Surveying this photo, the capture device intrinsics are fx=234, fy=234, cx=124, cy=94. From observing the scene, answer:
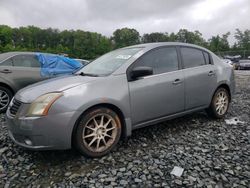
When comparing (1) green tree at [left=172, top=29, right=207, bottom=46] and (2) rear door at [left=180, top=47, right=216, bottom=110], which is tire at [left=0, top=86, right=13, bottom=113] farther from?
(1) green tree at [left=172, top=29, right=207, bottom=46]

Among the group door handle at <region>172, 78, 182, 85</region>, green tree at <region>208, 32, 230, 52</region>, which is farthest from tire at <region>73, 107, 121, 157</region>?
green tree at <region>208, 32, 230, 52</region>

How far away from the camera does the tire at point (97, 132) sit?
115 inches

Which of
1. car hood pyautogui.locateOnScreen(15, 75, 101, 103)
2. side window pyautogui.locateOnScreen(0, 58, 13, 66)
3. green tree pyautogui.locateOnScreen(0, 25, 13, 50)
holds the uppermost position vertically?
green tree pyautogui.locateOnScreen(0, 25, 13, 50)

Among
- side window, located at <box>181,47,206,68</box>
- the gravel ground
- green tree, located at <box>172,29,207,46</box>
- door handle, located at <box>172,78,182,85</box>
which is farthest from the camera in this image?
→ green tree, located at <box>172,29,207,46</box>

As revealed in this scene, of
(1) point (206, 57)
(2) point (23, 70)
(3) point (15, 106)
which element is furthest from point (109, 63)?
(2) point (23, 70)

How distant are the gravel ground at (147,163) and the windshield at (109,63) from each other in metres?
1.15

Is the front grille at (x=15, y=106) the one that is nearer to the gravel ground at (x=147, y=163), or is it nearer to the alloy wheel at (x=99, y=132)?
the gravel ground at (x=147, y=163)

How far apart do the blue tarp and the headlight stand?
141 inches

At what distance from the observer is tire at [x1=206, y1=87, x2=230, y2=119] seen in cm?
450

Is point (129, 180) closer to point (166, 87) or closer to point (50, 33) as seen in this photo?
point (166, 87)

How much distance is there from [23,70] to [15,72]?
210 millimetres

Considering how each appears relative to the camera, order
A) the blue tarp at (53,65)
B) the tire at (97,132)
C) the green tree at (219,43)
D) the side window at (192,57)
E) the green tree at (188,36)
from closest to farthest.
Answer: the tire at (97,132)
the side window at (192,57)
the blue tarp at (53,65)
the green tree at (219,43)
the green tree at (188,36)

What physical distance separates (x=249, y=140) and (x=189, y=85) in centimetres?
124

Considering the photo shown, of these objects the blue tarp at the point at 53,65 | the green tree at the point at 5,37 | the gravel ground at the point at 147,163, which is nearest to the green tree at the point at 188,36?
the green tree at the point at 5,37
